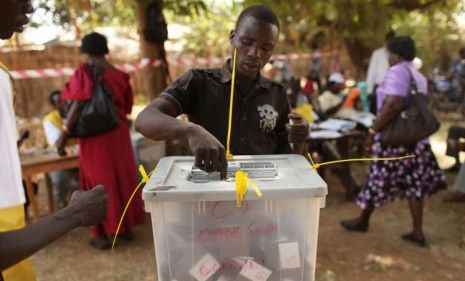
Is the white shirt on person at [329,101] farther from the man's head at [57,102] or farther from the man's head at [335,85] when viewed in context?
the man's head at [57,102]

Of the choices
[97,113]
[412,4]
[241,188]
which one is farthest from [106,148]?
[412,4]

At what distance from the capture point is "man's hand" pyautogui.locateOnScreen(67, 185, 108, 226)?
1224 millimetres

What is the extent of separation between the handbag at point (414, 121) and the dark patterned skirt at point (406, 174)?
15 centimetres

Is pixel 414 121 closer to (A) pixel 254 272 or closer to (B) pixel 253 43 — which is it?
(B) pixel 253 43

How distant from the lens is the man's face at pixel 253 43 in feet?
5.59

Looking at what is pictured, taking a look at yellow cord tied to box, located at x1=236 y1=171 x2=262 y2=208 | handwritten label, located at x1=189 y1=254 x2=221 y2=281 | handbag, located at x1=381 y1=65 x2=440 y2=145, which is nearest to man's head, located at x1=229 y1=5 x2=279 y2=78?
yellow cord tied to box, located at x1=236 y1=171 x2=262 y2=208

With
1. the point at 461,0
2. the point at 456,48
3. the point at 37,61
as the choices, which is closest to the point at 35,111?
the point at 37,61

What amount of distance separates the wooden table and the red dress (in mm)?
536

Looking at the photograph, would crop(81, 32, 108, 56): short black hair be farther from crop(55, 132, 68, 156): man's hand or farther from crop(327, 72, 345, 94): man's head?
crop(327, 72, 345, 94): man's head

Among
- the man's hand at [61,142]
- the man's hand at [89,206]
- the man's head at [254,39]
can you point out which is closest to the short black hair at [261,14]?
the man's head at [254,39]

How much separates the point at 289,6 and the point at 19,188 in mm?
3751

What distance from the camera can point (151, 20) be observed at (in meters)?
4.32

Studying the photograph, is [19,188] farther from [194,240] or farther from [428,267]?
[428,267]

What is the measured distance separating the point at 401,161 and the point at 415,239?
745mm
